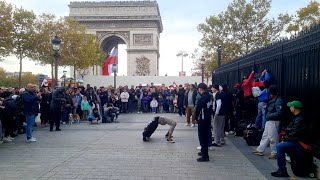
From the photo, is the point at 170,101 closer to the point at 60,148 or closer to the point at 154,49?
the point at 60,148

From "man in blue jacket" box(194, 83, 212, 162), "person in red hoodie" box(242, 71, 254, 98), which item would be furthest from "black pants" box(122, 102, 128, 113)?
"man in blue jacket" box(194, 83, 212, 162)

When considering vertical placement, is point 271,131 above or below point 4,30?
below

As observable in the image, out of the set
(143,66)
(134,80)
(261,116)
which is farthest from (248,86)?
(143,66)

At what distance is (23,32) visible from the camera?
42875 millimetres

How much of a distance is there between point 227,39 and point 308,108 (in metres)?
33.7

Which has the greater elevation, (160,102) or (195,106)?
(195,106)

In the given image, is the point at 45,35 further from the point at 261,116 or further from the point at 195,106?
the point at 261,116

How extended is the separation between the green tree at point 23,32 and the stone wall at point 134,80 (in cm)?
826

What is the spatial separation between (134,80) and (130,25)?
15091mm

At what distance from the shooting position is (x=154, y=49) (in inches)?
2416

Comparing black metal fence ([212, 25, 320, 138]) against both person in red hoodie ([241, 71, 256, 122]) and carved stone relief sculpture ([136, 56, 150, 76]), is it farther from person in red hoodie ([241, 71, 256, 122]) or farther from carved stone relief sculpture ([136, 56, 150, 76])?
carved stone relief sculpture ([136, 56, 150, 76])

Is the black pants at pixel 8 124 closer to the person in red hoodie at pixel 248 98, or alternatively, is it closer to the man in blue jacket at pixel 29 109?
the man in blue jacket at pixel 29 109

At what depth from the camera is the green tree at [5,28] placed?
37.2 metres

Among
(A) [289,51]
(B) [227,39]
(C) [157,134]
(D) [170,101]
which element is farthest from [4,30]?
(A) [289,51]
